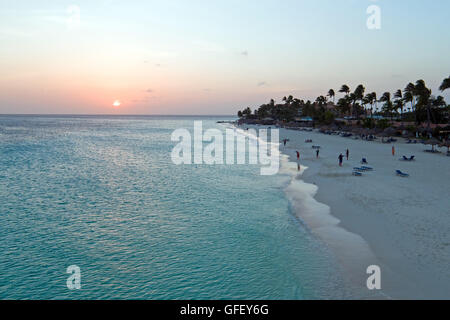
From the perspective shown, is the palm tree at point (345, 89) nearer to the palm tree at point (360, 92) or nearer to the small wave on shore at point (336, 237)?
the palm tree at point (360, 92)

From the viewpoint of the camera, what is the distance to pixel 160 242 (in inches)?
609

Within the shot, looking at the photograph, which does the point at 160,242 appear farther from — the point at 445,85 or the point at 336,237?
the point at 445,85

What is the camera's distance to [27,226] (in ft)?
58.4

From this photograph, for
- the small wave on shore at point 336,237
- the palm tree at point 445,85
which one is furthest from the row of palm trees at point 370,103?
the small wave on shore at point 336,237

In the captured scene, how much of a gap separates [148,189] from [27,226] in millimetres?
10368

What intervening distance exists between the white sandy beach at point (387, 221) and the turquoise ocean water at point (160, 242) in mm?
1273

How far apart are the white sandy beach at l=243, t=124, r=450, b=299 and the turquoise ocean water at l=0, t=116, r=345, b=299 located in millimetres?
1273

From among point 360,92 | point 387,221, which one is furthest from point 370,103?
point 387,221

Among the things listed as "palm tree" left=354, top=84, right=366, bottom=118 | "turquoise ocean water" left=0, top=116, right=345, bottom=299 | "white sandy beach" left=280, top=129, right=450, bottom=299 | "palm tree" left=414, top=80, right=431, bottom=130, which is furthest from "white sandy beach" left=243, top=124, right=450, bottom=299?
"palm tree" left=354, top=84, right=366, bottom=118

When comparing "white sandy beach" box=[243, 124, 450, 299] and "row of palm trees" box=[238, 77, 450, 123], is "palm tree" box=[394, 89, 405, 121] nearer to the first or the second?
"row of palm trees" box=[238, 77, 450, 123]

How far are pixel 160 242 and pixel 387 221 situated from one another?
1222cm

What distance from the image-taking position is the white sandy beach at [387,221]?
35.8 ft
